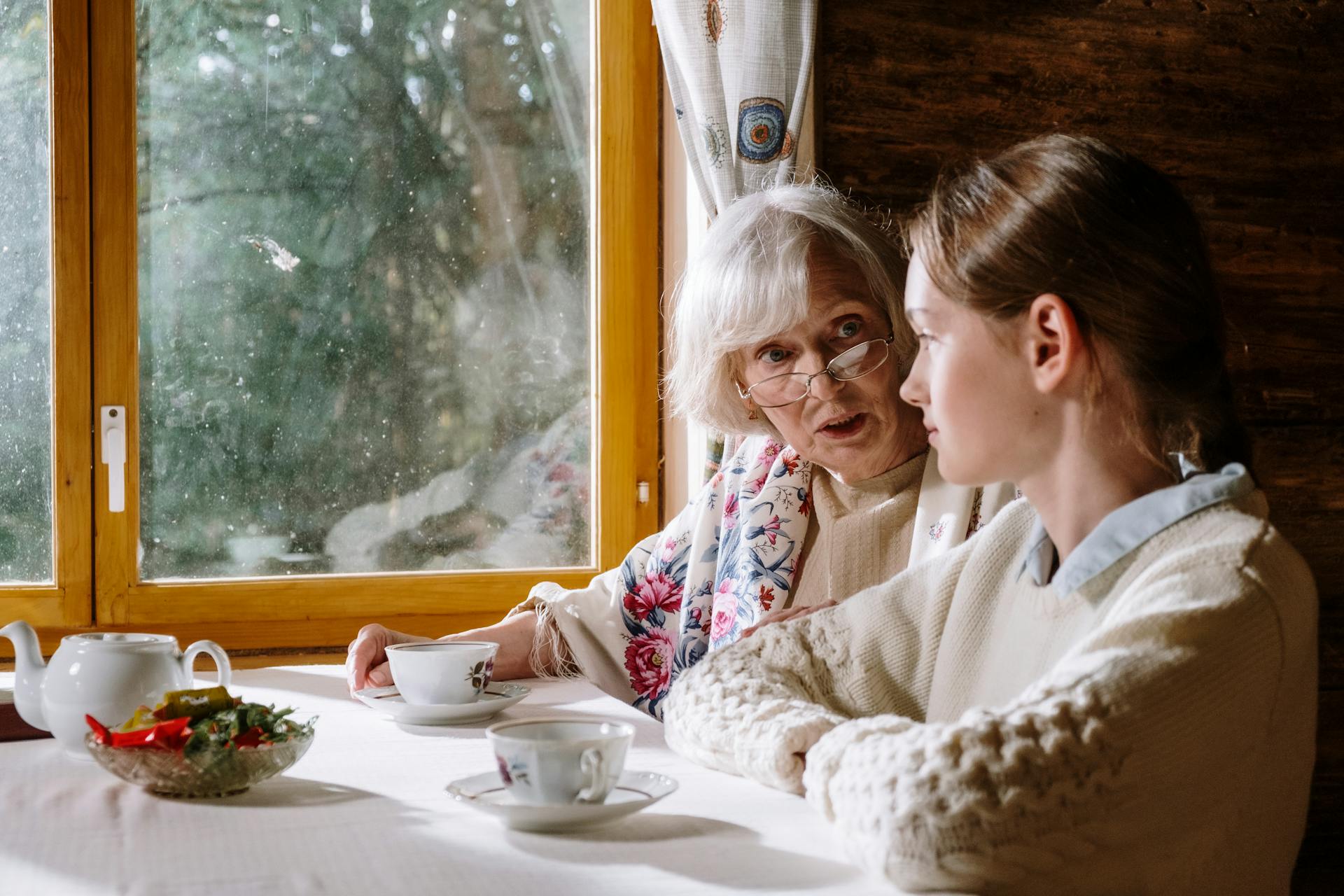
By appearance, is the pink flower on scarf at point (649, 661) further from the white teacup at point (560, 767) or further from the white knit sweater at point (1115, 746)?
the white teacup at point (560, 767)

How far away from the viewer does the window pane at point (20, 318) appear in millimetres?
2168

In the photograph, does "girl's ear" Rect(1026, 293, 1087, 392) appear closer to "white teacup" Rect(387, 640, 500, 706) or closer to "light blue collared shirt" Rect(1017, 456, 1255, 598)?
"light blue collared shirt" Rect(1017, 456, 1255, 598)

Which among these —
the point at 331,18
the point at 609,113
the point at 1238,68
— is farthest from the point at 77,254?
the point at 1238,68

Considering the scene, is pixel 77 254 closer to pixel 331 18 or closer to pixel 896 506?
pixel 331 18

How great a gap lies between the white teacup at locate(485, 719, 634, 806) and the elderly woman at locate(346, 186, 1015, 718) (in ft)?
2.28

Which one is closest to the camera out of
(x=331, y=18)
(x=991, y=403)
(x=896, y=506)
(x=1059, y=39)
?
(x=991, y=403)

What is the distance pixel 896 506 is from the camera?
1.64 m

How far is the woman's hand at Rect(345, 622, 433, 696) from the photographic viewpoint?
4.82 ft

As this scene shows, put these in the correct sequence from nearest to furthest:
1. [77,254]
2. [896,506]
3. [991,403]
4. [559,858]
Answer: [559,858], [991,403], [896,506], [77,254]

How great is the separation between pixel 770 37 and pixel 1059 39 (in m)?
0.69

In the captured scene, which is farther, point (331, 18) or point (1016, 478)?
point (331, 18)

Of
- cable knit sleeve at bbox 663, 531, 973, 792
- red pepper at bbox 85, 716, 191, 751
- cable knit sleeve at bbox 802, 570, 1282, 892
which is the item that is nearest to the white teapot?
red pepper at bbox 85, 716, 191, 751

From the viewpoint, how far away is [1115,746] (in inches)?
28.3

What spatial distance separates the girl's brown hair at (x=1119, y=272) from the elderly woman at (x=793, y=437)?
56 centimetres
